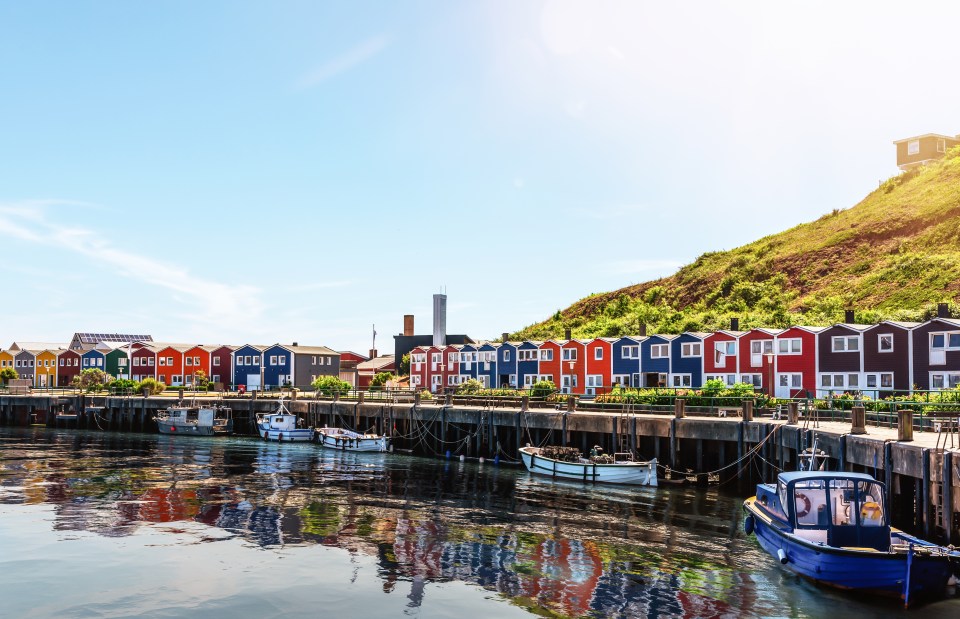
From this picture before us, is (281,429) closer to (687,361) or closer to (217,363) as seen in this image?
(687,361)

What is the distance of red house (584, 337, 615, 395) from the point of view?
8569 centimetres

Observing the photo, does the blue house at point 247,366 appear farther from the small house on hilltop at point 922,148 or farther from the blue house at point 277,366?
the small house on hilltop at point 922,148

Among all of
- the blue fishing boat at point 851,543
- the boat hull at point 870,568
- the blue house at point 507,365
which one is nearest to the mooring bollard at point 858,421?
the blue fishing boat at point 851,543

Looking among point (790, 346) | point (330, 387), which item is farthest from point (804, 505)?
point (330, 387)

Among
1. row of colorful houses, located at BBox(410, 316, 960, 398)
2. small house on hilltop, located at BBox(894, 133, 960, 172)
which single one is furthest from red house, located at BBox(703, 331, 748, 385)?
small house on hilltop, located at BBox(894, 133, 960, 172)

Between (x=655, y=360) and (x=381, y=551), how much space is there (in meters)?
56.9

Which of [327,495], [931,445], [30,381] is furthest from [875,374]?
[30,381]

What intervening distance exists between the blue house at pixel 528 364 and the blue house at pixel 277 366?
1486 inches

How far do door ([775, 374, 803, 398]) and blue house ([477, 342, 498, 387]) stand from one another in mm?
38148

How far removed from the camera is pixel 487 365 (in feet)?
331

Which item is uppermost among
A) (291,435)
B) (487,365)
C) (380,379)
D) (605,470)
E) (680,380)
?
(487,365)

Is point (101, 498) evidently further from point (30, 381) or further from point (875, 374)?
point (30, 381)

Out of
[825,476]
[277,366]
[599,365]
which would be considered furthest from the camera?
[277,366]

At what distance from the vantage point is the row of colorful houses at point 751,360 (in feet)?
200
